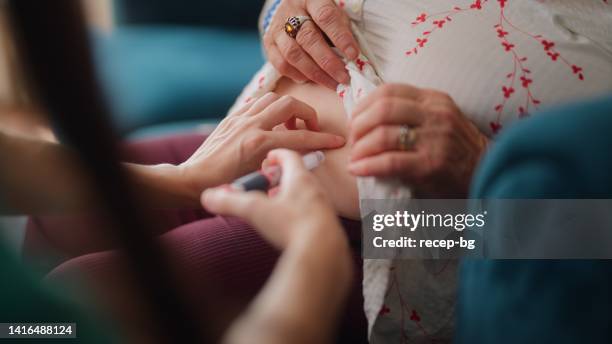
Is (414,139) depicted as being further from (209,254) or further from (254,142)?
(209,254)

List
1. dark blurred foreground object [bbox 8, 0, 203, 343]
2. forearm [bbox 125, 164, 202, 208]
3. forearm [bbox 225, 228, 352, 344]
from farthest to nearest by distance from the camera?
forearm [bbox 125, 164, 202, 208], forearm [bbox 225, 228, 352, 344], dark blurred foreground object [bbox 8, 0, 203, 343]

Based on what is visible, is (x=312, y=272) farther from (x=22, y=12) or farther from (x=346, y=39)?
(x=346, y=39)

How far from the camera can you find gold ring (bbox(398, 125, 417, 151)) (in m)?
0.56

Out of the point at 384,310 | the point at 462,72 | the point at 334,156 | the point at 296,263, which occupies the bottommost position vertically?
the point at 384,310

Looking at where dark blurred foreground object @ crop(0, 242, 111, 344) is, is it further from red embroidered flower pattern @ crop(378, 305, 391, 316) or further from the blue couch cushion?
the blue couch cushion

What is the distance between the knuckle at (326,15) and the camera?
79cm

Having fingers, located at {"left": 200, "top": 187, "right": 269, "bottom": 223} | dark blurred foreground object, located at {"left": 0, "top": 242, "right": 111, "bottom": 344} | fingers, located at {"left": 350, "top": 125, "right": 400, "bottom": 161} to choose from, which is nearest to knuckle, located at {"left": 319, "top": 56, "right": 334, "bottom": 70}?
fingers, located at {"left": 350, "top": 125, "right": 400, "bottom": 161}

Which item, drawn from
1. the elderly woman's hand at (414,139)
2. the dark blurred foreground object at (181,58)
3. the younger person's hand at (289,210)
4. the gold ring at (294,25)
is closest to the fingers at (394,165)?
the elderly woman's hand at (414,139)

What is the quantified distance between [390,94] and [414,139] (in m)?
0.06

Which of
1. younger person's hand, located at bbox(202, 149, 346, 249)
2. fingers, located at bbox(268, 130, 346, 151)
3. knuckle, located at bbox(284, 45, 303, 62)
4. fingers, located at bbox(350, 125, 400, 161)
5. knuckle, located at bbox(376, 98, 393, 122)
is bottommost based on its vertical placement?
younger person's hand, located at bbox(202, 149, 346, 249)

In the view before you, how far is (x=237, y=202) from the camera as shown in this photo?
0.47 meters

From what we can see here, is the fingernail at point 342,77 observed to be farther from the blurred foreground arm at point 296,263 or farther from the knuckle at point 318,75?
the blurred foreground arm at point 296,263

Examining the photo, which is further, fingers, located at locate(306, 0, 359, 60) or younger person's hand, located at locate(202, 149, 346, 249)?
fingers, located at locate(306, 0, 359, 60)

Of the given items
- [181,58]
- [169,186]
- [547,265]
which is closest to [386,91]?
[547,265]
